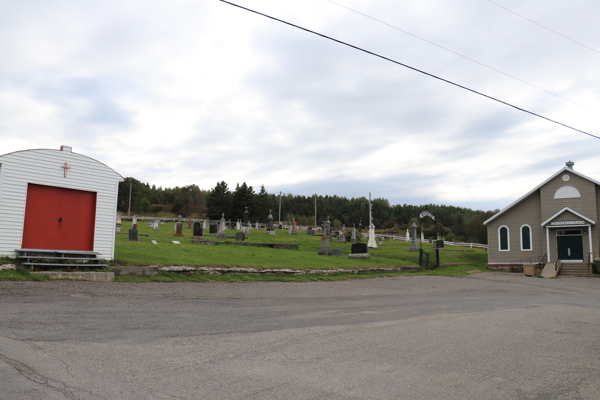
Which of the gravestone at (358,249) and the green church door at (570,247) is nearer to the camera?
the gravestone at (358,249)

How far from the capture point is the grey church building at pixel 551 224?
2962cm

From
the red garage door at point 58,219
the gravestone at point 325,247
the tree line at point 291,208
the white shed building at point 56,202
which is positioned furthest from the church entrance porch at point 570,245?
the tree line at point 291,208

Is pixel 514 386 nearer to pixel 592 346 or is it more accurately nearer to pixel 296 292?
pixel 592 346

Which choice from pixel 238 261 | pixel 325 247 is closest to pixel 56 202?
pixel 238 261

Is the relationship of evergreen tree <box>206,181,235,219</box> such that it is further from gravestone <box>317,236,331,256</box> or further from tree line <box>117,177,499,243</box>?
gravestone <box>317,236,331,256</box>

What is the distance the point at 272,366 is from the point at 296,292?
363 inches

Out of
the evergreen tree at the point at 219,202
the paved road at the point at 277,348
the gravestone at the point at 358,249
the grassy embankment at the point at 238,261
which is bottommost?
the paved road at the point at 277,348

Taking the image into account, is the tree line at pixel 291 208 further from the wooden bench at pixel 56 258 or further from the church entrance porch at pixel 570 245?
the wooden bench at pixel 56 258

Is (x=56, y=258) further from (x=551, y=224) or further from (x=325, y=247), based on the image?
(x=551, y=224)

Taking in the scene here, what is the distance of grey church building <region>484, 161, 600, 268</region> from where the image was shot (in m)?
29.6

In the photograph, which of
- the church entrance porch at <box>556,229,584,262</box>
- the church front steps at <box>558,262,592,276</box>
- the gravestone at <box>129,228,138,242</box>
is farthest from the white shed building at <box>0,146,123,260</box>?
the church entrance porch at <box>556,229,584,262</box>

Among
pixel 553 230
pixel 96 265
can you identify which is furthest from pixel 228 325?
pixel 553 230

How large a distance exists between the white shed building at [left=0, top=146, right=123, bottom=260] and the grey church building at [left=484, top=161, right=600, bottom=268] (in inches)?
1061

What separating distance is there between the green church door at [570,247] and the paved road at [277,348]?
69.5 feet
